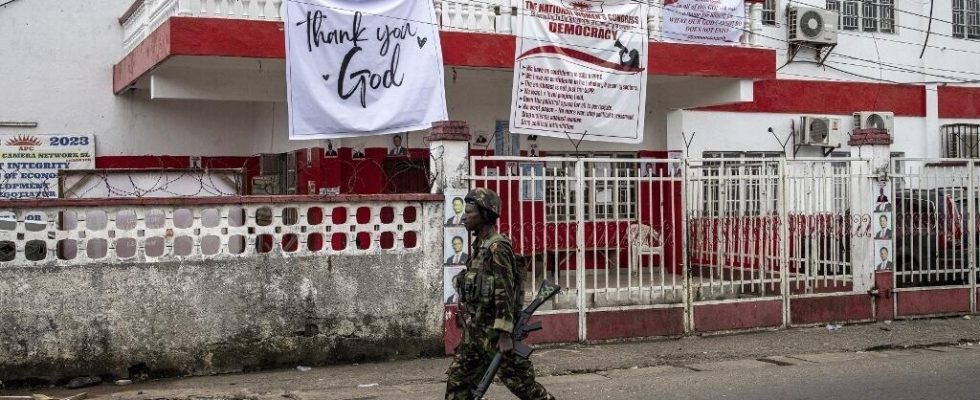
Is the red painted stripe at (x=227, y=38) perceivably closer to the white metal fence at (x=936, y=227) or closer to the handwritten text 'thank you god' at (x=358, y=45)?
the handwritten text 'thank you god' at (x=358, y=45)

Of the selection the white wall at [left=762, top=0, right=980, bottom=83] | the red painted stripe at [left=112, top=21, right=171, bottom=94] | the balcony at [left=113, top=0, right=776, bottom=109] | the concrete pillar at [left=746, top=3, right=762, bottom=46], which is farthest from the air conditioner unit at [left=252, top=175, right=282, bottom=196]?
the white wall at [left=762, top=0, right=980, bottom=83]

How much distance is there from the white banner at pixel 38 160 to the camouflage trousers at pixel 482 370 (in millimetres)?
9562

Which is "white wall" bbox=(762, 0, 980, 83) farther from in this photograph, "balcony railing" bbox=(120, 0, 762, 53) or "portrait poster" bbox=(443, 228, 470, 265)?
"portrait poster" bbox=(443, 228, 470, 265)

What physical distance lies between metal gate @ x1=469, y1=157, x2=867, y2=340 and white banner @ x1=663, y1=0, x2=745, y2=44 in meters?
2.86

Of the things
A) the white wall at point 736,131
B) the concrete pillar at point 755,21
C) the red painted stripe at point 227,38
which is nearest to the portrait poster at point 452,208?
the red painted stripe at point 227,38

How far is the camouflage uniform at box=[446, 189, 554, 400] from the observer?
18.0ft

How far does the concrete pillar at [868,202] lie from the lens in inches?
432

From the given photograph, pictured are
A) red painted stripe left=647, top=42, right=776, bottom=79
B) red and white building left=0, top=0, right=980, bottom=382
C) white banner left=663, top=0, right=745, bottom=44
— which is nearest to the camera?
red and white building left=0, top=0, right=980, bottom=382

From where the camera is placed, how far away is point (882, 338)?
10250mm

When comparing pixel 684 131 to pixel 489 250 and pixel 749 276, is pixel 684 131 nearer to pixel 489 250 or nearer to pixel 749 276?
pixel 749 276

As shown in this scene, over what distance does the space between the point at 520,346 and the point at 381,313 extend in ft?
11.4

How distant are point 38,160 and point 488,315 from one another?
1005cm

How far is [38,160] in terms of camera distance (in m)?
13.5

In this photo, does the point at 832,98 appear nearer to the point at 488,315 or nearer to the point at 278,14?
the point at 278,14
